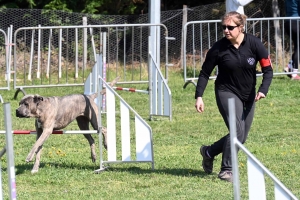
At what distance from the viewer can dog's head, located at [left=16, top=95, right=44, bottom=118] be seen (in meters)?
8.18

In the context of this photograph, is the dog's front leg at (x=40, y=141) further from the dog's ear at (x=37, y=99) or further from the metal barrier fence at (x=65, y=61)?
the metal barrier fence at (x=65, y=61)

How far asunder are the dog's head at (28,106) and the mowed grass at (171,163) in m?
0.62

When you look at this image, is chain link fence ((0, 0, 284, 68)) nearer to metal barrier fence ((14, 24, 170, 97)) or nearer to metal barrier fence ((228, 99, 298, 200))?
metal barrier fence ((14, 24, 170, 97))

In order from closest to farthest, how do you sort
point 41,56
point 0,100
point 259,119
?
point 259,119 < point 0,100 < point 41,56

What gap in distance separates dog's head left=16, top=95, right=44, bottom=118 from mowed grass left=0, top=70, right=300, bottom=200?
24.4 inches

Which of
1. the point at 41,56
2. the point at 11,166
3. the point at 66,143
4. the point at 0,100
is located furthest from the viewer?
the point at 41,56

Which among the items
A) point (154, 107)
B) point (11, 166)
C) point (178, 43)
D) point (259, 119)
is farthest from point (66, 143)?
point (178, 43)

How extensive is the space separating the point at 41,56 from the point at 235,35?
30.5ft

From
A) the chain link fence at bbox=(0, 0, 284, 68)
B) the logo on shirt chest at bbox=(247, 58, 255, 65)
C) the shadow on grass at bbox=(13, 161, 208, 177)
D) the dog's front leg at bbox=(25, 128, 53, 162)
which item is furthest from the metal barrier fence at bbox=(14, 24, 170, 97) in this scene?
the logo on shirt chest at bbox=(247, 58, 255, 65)

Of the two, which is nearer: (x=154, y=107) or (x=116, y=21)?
(x=154, y=107)

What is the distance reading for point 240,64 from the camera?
24.5 feet

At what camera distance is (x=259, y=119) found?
1187 cm

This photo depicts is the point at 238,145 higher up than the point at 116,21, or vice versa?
the point at 116,21

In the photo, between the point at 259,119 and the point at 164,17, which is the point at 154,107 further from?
the point at 164,17
